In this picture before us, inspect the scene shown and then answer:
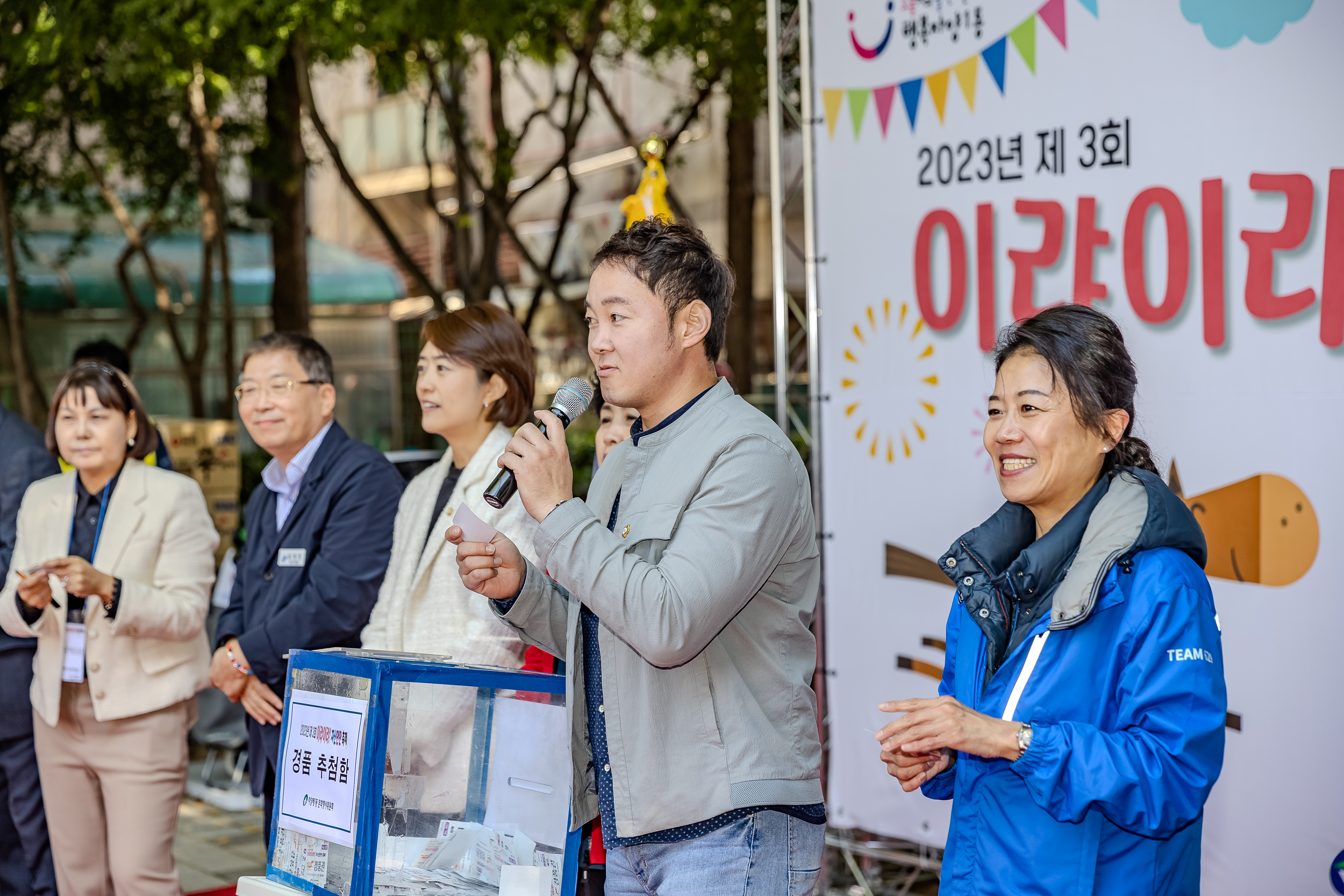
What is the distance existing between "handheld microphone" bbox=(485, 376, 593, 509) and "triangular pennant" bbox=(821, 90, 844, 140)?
87.6 inches

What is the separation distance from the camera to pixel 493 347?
3.19m

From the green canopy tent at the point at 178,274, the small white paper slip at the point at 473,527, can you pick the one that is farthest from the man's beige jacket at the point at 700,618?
the green canopy tent at the point at 178,274

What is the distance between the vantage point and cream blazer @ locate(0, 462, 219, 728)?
11.9 feet

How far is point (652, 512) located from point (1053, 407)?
673mm

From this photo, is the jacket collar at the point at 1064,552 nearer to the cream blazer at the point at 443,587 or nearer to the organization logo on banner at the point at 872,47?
the cream blazer at the point at 443,587

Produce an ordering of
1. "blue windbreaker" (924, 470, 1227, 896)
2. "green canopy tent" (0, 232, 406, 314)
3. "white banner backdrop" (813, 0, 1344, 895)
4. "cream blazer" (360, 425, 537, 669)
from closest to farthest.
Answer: "blue windbreaker" (924, 470, 1227, 896) < "cream blazer" (360, 425, 537, 669) < "white banner backdrop" (813, 0, 1344, 895) < "green canopy tent" (0, 232, 406, 314)

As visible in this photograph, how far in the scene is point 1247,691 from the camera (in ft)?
11.4

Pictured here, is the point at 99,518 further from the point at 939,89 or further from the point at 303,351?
the point at 939,89

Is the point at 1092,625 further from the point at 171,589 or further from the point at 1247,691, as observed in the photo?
the point at 171,589

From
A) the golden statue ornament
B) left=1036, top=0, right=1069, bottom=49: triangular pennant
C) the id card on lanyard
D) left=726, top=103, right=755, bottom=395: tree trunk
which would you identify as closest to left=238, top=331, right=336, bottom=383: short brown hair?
the id card on lanyard

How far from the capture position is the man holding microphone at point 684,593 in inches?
75.2

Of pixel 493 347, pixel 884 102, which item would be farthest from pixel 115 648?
pixel 884 102

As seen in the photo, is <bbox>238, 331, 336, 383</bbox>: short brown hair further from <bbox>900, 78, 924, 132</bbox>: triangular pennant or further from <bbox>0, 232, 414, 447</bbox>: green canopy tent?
<bbox>0, 232, 414, 447</bbox>: green canopy tent

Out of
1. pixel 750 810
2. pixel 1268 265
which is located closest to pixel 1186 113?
pixel 1268 265
